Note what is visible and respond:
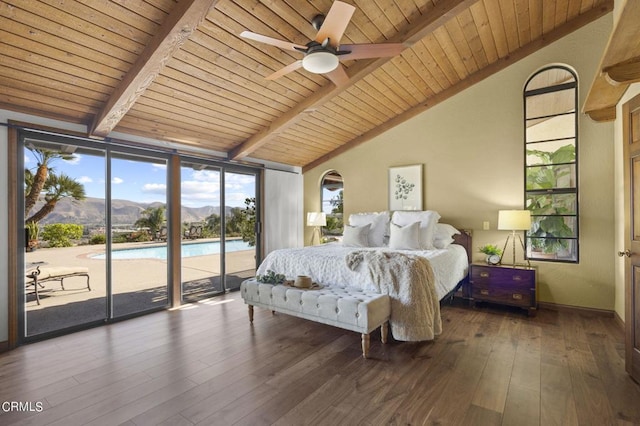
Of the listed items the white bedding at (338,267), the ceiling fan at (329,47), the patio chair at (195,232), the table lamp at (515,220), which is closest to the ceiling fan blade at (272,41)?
the ceiling fan at (329,47)

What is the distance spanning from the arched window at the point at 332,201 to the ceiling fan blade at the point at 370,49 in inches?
138

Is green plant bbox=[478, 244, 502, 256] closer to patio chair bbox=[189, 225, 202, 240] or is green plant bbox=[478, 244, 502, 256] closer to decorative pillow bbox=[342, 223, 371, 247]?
decorative pillow bbox=[342, 223, 371, 247]

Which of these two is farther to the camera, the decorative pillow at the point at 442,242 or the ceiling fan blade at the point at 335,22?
the decorative pillow at the point at 442,242

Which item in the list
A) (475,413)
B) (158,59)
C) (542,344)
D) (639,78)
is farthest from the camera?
(542,344)

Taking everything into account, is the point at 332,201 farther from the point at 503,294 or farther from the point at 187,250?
the point at 503,294

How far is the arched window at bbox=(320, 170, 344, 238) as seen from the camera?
20.7 ft

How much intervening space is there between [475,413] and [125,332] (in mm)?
3459

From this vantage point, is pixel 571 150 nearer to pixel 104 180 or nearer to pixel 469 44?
pixel 469 44

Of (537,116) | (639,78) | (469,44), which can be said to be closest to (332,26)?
(639,78)

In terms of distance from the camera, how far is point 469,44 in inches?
157

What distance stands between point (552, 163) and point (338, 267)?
3276 mm

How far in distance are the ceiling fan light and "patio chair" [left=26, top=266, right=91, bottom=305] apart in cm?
414

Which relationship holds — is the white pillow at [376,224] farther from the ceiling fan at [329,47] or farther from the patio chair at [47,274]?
the patio chair at [47,274]

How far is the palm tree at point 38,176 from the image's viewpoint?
3.41 m
